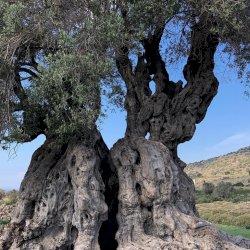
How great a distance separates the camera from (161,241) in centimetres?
1262

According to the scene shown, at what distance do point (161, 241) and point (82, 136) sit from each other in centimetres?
355

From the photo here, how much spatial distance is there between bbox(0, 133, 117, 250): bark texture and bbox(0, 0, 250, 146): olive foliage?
0.81 m

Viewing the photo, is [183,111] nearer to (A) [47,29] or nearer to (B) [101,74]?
(B) [101,74]

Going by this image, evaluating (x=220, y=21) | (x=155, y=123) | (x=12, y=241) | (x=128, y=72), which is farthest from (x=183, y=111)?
(x=12, y=241)

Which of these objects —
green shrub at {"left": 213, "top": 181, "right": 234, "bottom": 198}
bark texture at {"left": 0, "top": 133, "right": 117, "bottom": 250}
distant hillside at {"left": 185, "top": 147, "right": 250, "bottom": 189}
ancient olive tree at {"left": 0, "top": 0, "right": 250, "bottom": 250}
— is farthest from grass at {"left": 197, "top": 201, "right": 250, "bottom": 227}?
distant hillside at {"left": 185, "top": 147, "right": 250, "bottom": 189}

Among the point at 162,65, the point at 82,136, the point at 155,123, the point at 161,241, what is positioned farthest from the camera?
the point at 162,65

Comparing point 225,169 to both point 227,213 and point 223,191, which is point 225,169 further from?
point 227,213

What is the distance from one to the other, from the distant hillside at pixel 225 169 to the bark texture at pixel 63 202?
5349 cm

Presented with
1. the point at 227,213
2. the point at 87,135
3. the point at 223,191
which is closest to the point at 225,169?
the point at 223,191

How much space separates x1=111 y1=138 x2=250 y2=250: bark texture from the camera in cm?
1273

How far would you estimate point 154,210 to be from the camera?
13.2 m

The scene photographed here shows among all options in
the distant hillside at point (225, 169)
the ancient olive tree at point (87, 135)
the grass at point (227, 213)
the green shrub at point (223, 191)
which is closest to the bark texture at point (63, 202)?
the ancient olive tree at point (87, 135)

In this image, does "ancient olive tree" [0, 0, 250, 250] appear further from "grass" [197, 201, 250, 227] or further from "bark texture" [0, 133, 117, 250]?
"grass" [197, 201, 250, 227]

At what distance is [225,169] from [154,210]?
241 feet
